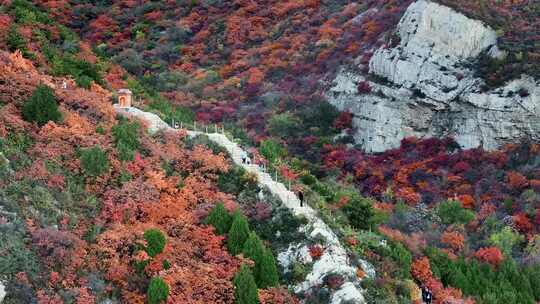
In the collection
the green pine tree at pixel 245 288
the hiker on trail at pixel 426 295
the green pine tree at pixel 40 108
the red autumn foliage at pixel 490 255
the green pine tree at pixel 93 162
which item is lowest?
the red autumn foliage at pixel 490 255

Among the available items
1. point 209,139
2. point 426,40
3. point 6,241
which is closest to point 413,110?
point 426,40

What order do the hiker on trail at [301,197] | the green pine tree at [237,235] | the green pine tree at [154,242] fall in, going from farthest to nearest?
the hiker on trail at [301,197] → the green pine tree at [237,235] → the green pine tree at [154,242]

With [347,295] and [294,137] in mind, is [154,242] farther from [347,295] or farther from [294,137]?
[294,137]

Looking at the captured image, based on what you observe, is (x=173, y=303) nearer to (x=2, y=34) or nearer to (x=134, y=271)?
(x=134, y=271)

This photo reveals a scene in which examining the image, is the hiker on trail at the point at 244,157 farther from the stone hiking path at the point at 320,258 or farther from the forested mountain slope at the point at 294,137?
the forested mountain slope at the point at 294,137

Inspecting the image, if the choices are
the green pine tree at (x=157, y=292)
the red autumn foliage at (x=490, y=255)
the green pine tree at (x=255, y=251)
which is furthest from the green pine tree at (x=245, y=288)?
the red autumn foliage at (x=490, y=255)

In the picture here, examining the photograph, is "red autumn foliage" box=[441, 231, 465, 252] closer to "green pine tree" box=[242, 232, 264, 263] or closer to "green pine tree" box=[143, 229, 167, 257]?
"green pine tree" box=[242, 232, 264, 263]
